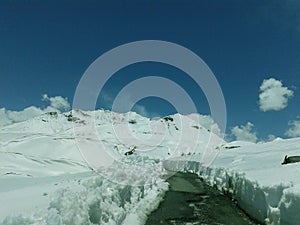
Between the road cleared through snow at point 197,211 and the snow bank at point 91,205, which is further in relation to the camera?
the road cleared through snow at point 197,211

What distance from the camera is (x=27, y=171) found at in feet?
78.1

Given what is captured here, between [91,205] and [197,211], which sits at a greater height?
[197,211]

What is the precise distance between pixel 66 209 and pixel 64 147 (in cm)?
3954

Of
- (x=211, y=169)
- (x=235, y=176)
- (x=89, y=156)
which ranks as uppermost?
(x=89, y=156)

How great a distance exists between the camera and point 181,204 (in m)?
21.4

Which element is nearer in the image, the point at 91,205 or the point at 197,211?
the point at 91,205

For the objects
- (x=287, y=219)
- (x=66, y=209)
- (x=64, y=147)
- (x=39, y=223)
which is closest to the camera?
(x=39, y=223)

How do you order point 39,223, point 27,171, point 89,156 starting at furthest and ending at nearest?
point 89,156
point 27,171
point 39,223

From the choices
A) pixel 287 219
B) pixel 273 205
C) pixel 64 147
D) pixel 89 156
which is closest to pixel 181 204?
pixel 273 205

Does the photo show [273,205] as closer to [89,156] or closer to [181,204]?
[181,204]

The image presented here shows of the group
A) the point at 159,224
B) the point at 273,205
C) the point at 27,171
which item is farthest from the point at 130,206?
the point at 27,171

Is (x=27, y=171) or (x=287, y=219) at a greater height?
(x=27, y=171)

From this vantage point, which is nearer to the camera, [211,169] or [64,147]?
[211,169]

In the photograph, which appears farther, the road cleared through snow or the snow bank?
the road cleared through snow
